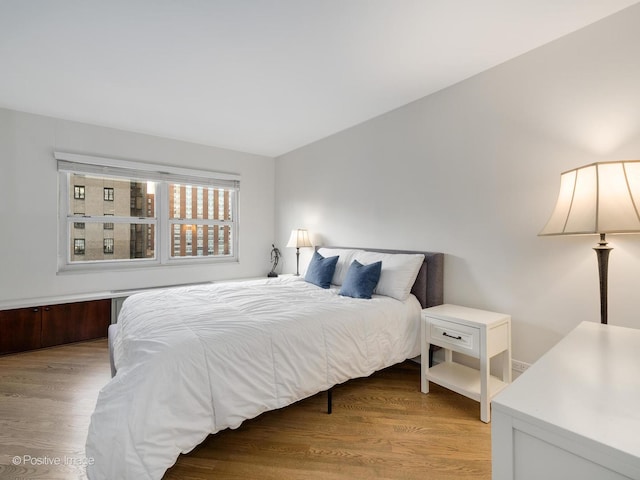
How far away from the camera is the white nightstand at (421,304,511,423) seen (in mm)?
1866

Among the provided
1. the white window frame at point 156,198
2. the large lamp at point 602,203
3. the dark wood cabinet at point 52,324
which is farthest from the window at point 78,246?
the large lamp at point 602,203

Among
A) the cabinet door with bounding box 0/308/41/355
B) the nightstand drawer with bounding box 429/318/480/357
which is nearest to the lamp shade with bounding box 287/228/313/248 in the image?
the nightstand drawer with bounding box 429/318/480/357

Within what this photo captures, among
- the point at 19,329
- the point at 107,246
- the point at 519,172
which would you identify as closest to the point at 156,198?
the point at 107,246

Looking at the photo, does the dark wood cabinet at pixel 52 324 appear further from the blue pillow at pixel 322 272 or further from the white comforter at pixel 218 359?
the blue pillow at pixel 322 272

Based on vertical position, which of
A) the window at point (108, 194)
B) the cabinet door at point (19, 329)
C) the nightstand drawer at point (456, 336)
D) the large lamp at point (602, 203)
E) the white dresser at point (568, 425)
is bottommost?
the cabinet door at point (19, 329)

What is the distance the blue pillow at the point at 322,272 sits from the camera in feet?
9.64

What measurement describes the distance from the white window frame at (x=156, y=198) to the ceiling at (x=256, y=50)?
572 millimetres

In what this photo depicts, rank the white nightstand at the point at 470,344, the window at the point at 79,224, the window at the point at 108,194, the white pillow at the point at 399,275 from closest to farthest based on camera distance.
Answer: the white nightstand at the point at 470,344 → the white pillow at the point at 399,275 → the window at the point at 79,224 → the window at the point at 108,194

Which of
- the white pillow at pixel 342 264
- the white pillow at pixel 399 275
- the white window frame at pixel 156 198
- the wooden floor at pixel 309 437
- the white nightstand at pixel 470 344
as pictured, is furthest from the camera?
the white window frame at pixel 156 198

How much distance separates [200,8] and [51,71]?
1597mm

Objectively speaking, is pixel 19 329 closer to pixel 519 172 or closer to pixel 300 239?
pixel 300 239

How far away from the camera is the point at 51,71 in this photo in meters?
2.35

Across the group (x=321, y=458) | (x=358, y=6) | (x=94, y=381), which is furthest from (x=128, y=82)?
(x=321, y=458)

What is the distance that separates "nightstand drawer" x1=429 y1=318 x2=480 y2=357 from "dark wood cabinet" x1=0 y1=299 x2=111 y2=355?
3452 mm
